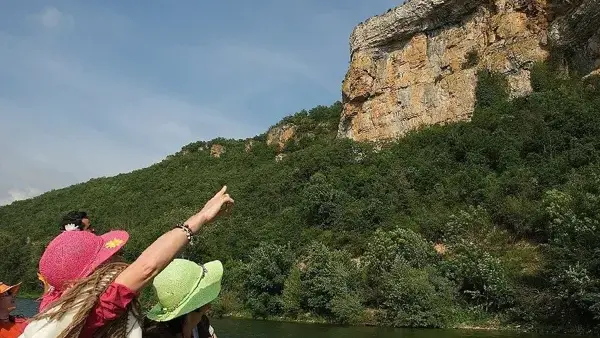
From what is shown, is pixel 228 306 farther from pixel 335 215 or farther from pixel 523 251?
pixel 523 251

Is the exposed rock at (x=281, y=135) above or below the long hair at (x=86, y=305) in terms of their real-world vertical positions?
above

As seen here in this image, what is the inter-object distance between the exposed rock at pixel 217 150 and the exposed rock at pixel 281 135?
711 centimetres

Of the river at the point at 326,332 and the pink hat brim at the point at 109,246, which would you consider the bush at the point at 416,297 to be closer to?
the river at the point at 326,332

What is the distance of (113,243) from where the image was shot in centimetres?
190

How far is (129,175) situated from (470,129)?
1619 inches

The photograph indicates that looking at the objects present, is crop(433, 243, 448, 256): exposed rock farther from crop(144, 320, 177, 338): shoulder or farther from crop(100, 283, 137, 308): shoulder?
crop(100, 283, 137, 308): shoulder

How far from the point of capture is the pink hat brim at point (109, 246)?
1.78 metres

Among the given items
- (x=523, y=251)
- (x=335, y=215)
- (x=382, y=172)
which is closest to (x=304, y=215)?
(x=335, y=215)

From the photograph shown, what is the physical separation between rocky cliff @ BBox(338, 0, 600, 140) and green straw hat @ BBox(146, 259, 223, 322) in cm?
3350

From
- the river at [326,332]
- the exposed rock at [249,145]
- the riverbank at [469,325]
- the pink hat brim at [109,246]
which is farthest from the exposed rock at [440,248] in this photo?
the exposed rock at [249,145]

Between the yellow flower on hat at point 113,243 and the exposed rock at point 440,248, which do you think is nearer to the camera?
the yellow flower on hat at point 113,243

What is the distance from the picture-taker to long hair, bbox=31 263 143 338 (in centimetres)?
152

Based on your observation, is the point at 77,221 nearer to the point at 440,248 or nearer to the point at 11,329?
the point at 11,329

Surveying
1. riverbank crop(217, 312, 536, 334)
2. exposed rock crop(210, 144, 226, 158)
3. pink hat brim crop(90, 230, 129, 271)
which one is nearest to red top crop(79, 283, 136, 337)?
pink hat brim crop(90, 230, 129, 271)
